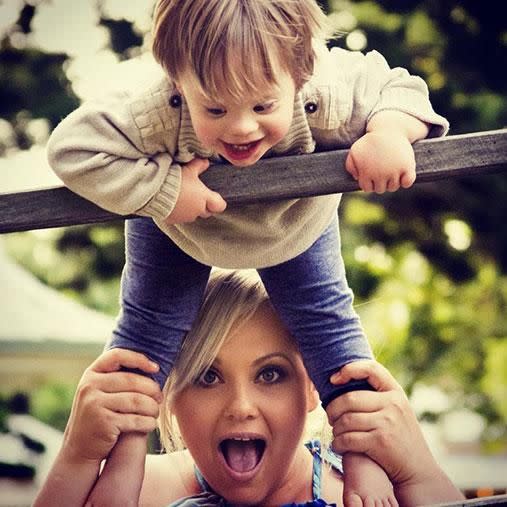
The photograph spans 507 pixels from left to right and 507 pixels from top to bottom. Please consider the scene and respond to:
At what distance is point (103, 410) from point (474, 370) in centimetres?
266

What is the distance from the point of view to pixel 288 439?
1.31 meters

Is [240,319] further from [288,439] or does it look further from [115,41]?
[115,41]

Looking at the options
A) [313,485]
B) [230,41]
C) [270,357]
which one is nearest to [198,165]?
[230,41]

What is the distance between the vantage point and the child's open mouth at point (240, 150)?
38.6 inches

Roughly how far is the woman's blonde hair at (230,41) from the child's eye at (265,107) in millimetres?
20

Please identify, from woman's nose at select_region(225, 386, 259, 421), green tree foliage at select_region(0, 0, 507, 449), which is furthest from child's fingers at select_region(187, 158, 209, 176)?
green tree foliage at select_region(0, 0, 507, 449)

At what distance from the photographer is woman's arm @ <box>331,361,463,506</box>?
120 centimetres

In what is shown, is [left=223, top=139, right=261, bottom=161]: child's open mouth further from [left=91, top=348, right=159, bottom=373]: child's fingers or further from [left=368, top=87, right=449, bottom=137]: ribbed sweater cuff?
[left=91, top=348, right=159, bottom=373]: child's fingers

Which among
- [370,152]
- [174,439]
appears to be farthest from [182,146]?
[174,439]

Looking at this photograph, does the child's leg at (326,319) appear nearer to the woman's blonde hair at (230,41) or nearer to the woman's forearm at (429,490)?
the woman's forearm at (429,490)

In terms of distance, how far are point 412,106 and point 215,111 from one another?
20cm

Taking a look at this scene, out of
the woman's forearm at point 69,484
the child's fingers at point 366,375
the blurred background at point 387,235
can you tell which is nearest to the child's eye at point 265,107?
the child's fingers at point 366,375

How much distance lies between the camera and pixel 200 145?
1.03 metres

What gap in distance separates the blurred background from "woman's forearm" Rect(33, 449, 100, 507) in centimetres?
201
